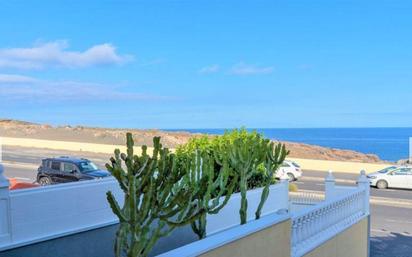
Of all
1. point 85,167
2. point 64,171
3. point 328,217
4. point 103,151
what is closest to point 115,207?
point 328,217

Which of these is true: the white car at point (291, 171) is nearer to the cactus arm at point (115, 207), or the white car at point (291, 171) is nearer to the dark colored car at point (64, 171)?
the dark colored car at point (64, 171)

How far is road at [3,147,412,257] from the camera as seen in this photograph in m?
16.0

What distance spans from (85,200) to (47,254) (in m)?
1.31

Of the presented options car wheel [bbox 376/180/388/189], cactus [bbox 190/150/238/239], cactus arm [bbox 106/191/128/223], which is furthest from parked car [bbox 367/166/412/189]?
cactus arm [bbox 106/191/128/223]

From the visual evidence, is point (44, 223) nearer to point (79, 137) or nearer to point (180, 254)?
point (180, 254)

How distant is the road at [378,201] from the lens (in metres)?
16.0

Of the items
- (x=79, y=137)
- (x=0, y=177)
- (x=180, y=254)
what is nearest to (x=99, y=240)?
(x=0, y=177)

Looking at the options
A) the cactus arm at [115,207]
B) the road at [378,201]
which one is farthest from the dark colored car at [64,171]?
the cactus arm at [115,207]

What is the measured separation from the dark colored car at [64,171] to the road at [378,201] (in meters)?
5.73

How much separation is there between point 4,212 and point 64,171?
15847 mm

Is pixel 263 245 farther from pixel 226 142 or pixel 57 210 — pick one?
pixel 226 142

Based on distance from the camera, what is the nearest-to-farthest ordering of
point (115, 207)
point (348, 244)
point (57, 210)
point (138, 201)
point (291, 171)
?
point (115, 207)
point (138, 201)
point (57, 210)
point (348, 244)
point (291, 171)

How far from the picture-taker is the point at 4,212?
745 centimetres

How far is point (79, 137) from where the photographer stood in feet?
202
